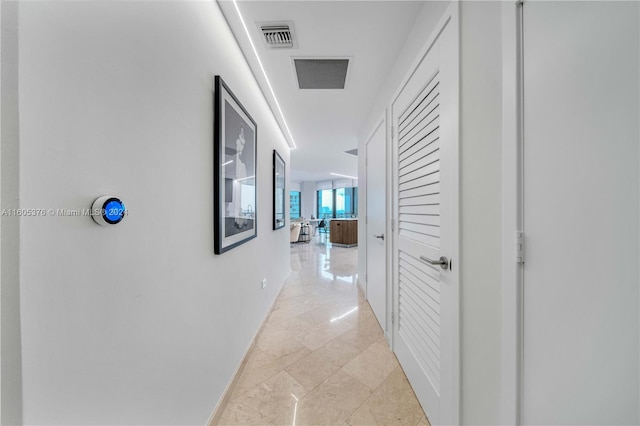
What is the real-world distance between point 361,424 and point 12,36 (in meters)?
1.98

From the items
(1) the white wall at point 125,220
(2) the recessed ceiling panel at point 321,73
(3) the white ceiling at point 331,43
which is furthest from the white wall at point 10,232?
(2) the recessed ceiling panel at point 321,73

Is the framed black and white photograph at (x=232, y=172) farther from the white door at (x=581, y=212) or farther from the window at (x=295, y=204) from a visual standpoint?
the window at (x=295, y=204)

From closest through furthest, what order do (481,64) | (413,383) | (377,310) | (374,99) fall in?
1. (481,64)
2. (413,383)
3. (377,310)
4. (374,99)

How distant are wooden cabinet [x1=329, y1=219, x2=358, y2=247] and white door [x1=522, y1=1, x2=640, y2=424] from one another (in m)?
6.55

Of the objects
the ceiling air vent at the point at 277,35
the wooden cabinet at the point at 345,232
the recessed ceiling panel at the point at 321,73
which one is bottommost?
the wooden cabinet at the point at 345,232

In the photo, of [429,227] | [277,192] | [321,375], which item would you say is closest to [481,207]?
[429,227]

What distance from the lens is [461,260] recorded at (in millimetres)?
1007

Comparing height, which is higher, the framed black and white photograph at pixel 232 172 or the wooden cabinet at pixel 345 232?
the framed black and white photograph at pixel 232 172

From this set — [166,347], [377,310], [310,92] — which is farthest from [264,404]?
[310,92]

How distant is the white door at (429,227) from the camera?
1064mm

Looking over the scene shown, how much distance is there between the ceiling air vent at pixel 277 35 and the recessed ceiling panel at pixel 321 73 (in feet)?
0.73

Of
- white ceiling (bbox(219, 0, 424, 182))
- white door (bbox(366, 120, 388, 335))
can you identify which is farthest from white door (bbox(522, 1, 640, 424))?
white door (bbox(366, 120, 388, 335))

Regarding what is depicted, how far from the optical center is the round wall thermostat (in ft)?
2.05

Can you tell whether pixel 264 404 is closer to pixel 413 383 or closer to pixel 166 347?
pixel 166 347
